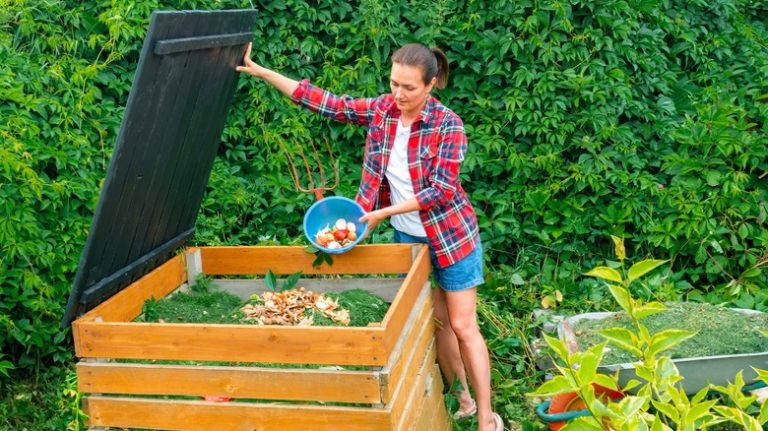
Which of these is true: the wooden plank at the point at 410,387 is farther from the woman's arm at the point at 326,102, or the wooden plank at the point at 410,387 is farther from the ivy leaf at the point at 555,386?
the ivy leaf at the point at 555,386

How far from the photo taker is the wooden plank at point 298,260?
3.77 metres

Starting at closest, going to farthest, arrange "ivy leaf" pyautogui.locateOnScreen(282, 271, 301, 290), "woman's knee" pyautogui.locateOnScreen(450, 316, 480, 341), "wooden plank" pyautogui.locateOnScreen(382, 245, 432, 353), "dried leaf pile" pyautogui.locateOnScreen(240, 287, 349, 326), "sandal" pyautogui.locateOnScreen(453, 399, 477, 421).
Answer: "wooden plank" pyautogui.locateOnScreen(382, 245, 432, 353), "dried leaf pile" pyautogui.locateOnScreen(240, 287, 349, 326), "ivy leaf" pyautogui.locateOnScreen(282, 271, 301, 290), "woman's knee" pyautogui.locateOnScreen(450, 316, 480, 341), "sandal" pyautogui.locateOnScreen(453, 399, 477, 421)

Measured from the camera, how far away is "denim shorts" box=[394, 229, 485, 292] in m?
3.84

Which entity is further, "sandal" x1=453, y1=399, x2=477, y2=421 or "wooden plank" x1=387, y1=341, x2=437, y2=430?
"sandal" x1=453, y1=399, x2=477, y2=421

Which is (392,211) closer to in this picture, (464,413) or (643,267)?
(464,413)

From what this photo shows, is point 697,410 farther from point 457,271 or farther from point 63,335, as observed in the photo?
point 63,335

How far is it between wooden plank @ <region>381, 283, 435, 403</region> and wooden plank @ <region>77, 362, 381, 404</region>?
59 millimetres

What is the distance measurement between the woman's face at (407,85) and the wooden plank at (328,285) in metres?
0.78

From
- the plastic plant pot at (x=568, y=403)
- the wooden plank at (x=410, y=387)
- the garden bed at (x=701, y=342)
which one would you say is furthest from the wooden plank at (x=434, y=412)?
the garden bed at (x=701, y=342)

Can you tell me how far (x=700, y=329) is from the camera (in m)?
4.26

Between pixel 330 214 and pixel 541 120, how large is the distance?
2180 mm

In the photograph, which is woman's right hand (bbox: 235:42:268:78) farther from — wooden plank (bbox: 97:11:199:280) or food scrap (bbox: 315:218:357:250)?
food scrap (bbox: 315:218:357:250)

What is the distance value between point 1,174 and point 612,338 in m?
3.29

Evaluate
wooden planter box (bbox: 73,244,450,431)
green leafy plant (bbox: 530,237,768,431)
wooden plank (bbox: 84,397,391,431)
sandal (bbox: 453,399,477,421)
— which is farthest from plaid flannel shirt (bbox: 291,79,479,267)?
green leafy plant (bbox: 530,237,768,431)
